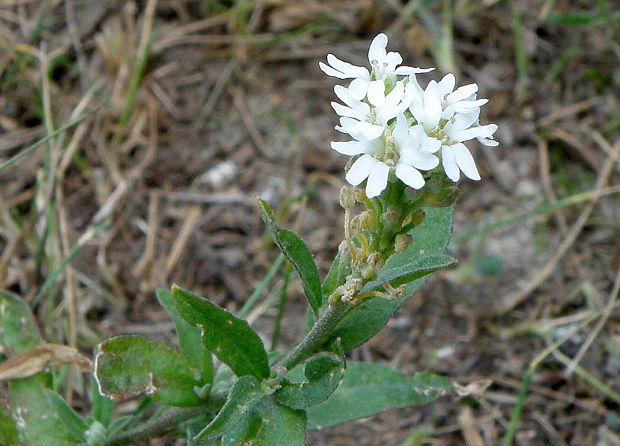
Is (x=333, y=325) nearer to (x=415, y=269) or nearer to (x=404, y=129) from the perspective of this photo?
(x=415, y=269)

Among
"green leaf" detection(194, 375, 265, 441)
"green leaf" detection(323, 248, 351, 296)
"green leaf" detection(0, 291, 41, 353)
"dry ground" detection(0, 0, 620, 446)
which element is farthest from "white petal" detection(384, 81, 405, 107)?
"green leaf" detection(0, 291, 41, 353)

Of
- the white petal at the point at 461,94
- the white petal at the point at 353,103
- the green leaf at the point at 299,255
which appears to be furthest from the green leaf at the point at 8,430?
the white petal at the point at 461,94

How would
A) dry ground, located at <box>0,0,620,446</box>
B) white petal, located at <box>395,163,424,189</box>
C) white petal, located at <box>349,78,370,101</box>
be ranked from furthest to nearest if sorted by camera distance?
dry ground, located at <box>0,0,620,446</box>
white petal, located at <box>349,78,370,101</box>
white petal, located at <box>395,163,424,189</box>

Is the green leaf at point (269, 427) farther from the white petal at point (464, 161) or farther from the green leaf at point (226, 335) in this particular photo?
the white petal at point (464, 161)

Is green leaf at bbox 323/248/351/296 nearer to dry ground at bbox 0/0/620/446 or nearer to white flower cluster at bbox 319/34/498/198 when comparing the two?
white flower cluster at bbox 319/34/498/198

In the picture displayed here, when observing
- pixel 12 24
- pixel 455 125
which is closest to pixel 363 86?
pixel 455 125

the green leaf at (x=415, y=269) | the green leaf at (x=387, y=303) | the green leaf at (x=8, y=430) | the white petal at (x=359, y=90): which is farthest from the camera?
the green leaf at (x=8, y=430)

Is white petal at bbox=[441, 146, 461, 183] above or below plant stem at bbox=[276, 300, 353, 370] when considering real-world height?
above
